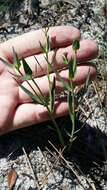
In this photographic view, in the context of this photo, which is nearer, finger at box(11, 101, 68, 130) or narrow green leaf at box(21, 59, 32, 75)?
narrow green leaf at box(21, 59, 32, 75)

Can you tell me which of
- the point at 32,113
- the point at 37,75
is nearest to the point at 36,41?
the point at 37,75

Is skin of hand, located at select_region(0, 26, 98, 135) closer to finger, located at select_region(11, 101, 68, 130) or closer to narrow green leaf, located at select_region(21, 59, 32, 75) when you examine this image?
finger, located at select_region(11, 101, 68, 130)

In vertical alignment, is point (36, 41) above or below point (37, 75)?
above

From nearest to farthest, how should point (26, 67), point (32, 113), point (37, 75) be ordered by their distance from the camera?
1. point (26, 67)
2. point (32, 113)
3. point (37, 75)

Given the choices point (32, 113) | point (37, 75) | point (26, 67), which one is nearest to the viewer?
point (26, 67)

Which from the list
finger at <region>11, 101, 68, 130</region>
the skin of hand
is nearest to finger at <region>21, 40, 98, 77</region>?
the skin of hand

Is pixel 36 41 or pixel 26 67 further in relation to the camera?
pixel 36 41

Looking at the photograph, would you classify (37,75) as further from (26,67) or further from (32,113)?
(26,67)
